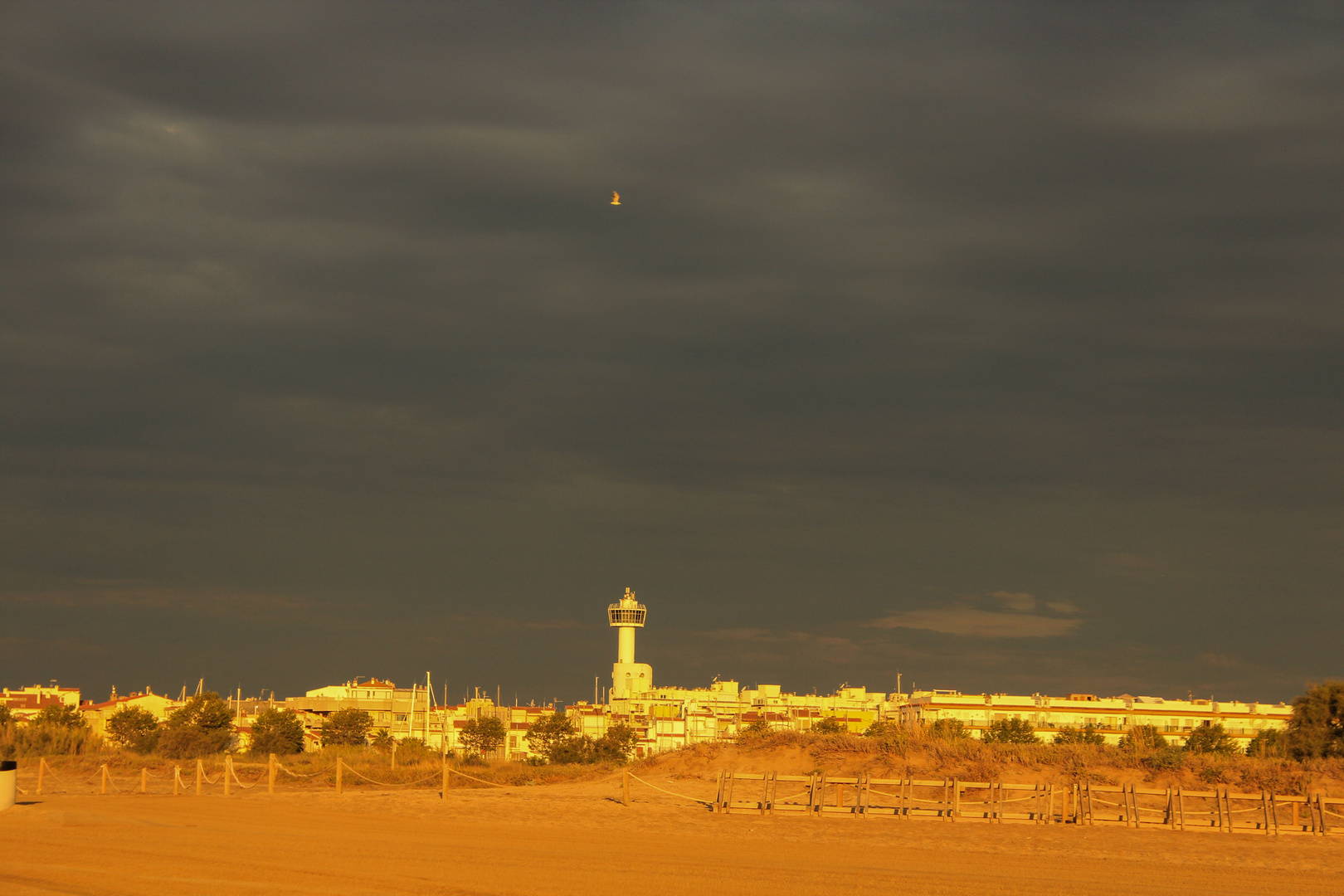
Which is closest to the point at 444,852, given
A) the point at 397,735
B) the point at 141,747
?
the point at 141,747

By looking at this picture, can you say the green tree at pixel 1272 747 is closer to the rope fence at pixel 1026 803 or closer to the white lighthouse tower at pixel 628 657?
the rope fence at pixel 1026 803

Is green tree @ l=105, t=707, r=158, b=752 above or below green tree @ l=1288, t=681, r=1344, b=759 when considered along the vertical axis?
below

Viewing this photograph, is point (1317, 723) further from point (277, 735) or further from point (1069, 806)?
point (277, 735)

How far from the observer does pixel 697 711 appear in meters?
117

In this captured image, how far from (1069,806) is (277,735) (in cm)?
3855

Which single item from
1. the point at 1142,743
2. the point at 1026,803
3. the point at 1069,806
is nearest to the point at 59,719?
the point at 1026,803


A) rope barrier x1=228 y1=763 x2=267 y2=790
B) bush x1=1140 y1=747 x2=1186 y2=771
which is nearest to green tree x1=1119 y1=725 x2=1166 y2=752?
bush x1=1140 y1=747 x2=1186 y2=771

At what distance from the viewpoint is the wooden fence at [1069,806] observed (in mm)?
24266

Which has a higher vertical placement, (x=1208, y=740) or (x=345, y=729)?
(x=1208, y=740)

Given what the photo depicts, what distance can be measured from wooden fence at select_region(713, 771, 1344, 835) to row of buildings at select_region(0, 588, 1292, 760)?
45741mm

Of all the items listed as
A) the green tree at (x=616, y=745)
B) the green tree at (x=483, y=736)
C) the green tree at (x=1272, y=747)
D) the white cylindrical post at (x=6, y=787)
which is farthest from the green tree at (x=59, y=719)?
the green tree at (x=1272, y=747)

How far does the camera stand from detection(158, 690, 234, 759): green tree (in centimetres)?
4578

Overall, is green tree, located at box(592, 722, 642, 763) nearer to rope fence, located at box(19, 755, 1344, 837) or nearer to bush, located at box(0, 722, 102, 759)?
bush, located at box(0, 722, 102, 759)

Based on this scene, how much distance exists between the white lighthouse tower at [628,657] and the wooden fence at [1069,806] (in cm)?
11167
